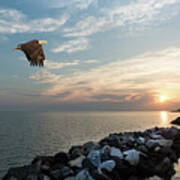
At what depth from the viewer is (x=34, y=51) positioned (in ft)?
18.4

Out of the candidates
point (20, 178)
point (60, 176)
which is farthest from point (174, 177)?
point (20, 178)

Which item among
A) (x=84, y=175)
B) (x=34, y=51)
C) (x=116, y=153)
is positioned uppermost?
(x=34, y=51)

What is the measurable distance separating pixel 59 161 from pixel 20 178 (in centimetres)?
362

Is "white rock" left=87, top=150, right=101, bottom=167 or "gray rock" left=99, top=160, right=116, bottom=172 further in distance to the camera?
"white rock" left=87, top=150, right=101, bottom=167

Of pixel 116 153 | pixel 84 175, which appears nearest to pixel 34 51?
pixel 84 175

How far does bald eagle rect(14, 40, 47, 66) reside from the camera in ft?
18.1

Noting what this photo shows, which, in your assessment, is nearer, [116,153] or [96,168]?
[96,168]

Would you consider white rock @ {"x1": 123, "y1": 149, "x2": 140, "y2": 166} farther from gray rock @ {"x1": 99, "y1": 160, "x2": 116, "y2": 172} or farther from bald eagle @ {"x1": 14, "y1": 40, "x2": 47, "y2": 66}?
bald eagle @ {"x1": 14, "y1": 40, "x2": 47, "y2": 66}

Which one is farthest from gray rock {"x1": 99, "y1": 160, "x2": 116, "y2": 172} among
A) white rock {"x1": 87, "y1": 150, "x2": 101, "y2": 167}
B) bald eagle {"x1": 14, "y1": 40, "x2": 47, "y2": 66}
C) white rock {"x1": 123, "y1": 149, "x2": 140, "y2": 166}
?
bald eagle {"x1": 14, "y1": 40, "x2": 47, "y2": 66}

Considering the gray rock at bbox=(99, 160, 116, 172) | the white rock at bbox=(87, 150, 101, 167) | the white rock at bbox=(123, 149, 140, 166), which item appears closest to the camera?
the gray rock at bbox=(99, 160, 116, 172)

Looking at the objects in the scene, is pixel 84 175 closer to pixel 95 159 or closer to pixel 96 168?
pixel 96 168

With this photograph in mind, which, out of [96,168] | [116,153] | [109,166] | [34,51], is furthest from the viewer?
[116,153]

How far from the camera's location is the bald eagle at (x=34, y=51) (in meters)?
5.52

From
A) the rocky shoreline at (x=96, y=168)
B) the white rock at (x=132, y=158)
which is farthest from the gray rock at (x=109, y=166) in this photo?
the white rock at (x=132, y=158)
